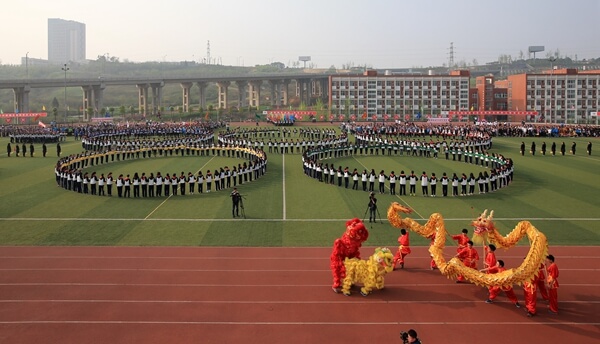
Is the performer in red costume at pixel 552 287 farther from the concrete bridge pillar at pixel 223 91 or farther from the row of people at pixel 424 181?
the concrete bridge pillar at pixel 223 91

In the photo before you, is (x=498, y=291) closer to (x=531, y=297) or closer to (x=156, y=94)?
(x=531, y=297)

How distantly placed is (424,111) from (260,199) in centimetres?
7928

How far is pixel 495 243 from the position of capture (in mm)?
13539

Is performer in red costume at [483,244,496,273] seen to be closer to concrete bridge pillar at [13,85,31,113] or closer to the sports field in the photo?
the sports field

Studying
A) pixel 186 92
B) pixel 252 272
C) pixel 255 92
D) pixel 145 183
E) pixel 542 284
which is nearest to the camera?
pixel 542 284

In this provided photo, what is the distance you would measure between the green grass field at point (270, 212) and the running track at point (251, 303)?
1891 mm

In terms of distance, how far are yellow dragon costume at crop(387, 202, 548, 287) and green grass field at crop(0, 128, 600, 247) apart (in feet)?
10.3

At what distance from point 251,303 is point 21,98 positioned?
9373 cm

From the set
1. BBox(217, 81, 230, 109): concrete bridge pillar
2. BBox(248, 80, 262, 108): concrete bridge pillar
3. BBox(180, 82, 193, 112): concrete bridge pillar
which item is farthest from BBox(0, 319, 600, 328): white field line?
BBox(248, 80, 262, 108): concrete bridge pillar

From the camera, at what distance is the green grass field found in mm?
18469

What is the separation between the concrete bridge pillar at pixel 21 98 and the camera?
300ft

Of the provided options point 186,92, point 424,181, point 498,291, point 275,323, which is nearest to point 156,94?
point 186,92

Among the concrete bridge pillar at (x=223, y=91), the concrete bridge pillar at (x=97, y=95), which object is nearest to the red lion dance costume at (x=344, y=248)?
the concrete bridge pillar at (x=97, y=95)

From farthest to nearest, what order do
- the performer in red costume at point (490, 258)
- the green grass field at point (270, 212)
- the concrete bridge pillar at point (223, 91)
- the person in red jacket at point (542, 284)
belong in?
the concrete bridge pillar at point (223, 91) < the green grass field at point (270, 212) < the performer in red costume at point (490, 258) < the person in red jacket at point (542, 284)
